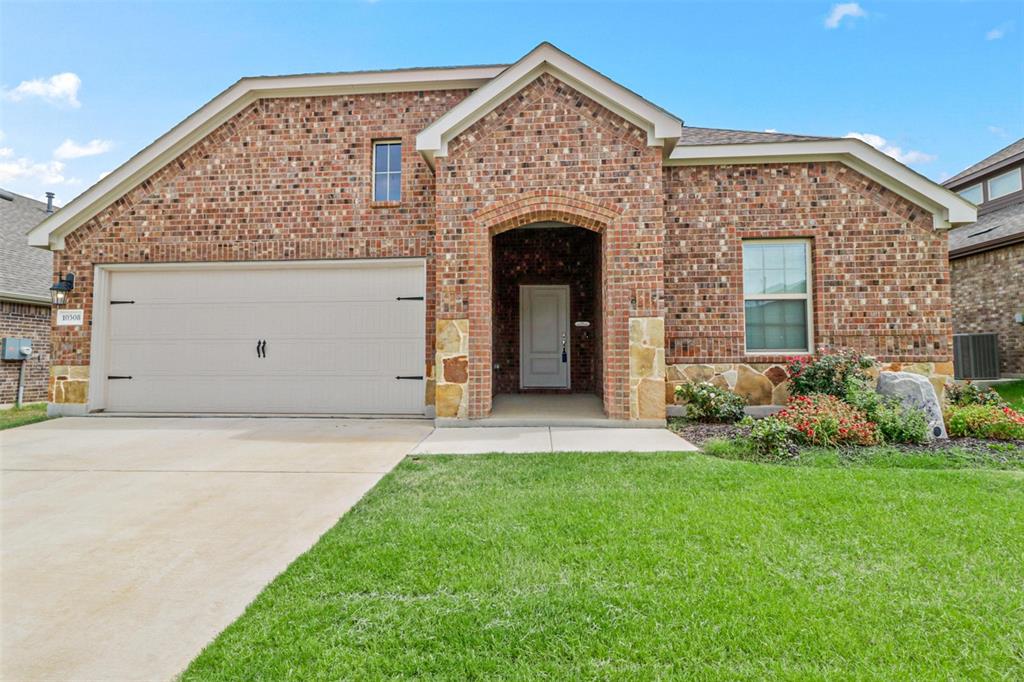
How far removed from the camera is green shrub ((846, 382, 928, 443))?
5.66m

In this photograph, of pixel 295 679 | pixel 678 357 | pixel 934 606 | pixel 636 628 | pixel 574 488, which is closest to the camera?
pixel 295 679

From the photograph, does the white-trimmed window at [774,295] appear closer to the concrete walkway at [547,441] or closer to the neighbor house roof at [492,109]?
the neighbor house roof at [492,109]

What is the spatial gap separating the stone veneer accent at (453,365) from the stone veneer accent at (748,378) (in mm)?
3217

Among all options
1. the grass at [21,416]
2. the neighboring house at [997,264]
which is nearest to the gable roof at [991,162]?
the neighboring house at [997,264]

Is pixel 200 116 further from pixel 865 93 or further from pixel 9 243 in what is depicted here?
pixel 865 93

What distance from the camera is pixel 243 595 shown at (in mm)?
2477

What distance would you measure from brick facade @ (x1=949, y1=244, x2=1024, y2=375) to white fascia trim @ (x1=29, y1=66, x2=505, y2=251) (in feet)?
47.0

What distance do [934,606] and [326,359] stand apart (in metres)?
8.02

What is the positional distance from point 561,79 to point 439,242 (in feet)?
9.74

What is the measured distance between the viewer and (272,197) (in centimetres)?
840

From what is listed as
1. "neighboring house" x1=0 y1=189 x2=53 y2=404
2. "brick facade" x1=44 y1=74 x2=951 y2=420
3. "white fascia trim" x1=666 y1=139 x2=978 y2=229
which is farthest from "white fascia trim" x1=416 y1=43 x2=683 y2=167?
"neighboring house" x1=0 y1=189 x2=53 y2=404

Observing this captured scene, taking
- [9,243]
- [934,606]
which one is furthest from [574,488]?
[9,243]

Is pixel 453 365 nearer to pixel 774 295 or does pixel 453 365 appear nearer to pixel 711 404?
pixel 711 404

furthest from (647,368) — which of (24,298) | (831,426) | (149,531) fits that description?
(24,298)
